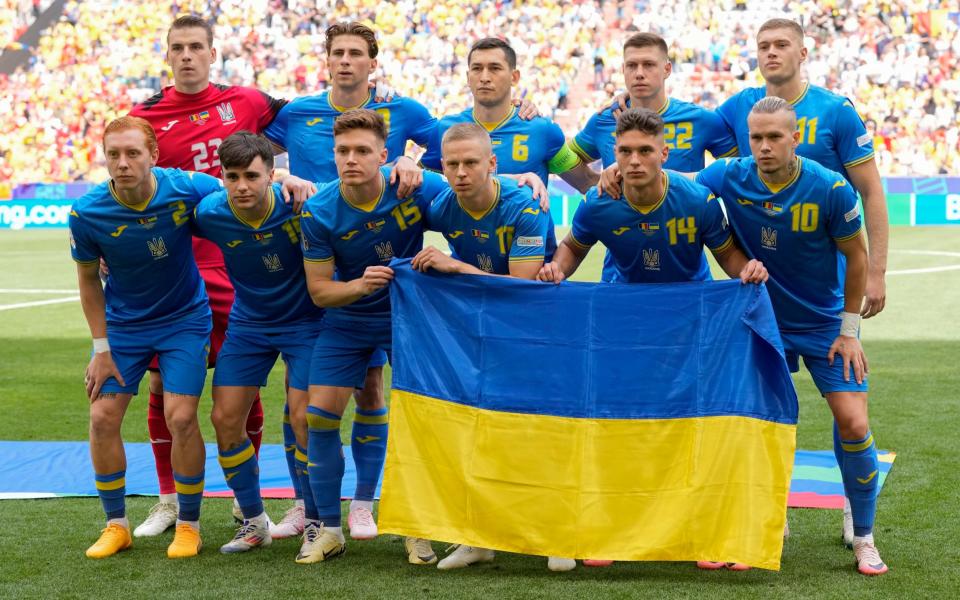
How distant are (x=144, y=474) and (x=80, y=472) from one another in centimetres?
33

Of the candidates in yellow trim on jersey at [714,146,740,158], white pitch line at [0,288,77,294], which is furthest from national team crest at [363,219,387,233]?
white pitch line at [0,288,77,294]

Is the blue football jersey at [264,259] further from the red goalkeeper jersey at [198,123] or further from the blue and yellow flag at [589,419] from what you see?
the red goalkeeper jersey at [198,123]

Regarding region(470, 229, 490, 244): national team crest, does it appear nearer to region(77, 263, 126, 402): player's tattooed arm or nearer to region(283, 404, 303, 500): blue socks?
region(283, 404, 303, 500): blue socks

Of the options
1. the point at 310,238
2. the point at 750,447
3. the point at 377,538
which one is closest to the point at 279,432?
the point at 377,538

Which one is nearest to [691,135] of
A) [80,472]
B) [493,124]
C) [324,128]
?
[493,124]

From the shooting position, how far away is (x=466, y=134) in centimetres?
448

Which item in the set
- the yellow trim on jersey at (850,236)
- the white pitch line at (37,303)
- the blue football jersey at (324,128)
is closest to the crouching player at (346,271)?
the blue football jersey at (324,128)

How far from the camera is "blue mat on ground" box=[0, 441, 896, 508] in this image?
5727 millimetres

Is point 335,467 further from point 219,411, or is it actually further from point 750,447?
point 750,447

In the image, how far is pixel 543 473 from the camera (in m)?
4.49

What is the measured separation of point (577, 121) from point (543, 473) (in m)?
22.2

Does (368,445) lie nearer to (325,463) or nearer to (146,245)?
(325,463)

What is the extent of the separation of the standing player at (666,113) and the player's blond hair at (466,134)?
96 centimetres

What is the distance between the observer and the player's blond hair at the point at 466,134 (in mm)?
4477
